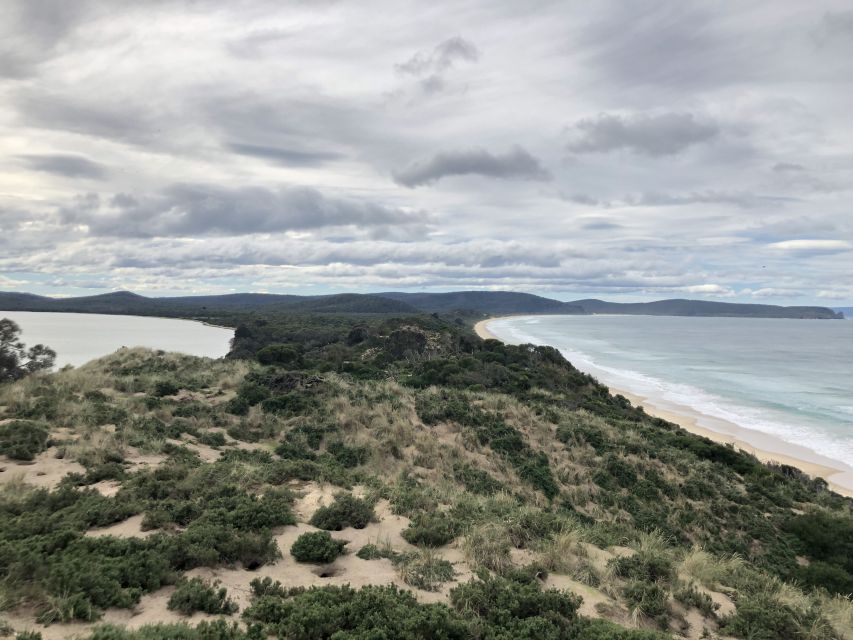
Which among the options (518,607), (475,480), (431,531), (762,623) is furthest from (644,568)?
(475,480)

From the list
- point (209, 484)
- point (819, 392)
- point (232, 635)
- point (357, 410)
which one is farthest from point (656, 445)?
point (819, 392)

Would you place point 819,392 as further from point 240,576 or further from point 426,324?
point 240,576

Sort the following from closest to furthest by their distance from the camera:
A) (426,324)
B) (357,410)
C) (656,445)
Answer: (357,410) < (656,445) < (426,324)

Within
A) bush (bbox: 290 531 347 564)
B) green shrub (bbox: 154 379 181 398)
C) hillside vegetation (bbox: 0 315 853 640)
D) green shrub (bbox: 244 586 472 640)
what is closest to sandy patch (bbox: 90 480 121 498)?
hillside vegetation (bbox: 0 315 853 640)

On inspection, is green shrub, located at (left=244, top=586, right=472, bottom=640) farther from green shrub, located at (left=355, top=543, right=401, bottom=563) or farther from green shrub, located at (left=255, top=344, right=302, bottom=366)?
green shrub, located at (left=255, top=344, right=302, bottom=366)

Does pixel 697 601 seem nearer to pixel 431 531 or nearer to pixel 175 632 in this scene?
pixel 431 531

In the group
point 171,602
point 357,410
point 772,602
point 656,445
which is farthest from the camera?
point 656,445

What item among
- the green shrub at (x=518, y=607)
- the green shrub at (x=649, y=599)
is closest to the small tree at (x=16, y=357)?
the green shrub at (x=518, y=607)
